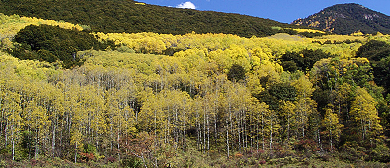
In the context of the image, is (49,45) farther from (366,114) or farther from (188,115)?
(366,114)

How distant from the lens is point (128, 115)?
4775cm

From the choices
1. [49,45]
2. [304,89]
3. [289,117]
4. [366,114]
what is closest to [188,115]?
[289,117]

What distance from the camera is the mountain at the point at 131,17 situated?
406 ft

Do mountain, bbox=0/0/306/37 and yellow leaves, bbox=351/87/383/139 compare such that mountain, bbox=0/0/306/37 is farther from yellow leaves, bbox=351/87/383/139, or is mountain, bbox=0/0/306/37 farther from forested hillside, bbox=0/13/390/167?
yellow leaves, bbox=351/87/383/139

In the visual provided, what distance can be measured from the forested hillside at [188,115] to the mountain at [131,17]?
188ft

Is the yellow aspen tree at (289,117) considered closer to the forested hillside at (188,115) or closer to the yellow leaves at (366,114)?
the forested hillside at (188,115)

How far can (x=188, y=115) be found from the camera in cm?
4981

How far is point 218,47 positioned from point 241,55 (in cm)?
1515

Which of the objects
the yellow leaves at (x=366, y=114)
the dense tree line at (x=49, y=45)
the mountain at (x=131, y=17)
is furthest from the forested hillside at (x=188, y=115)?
the mountain at (x=131, y=17)

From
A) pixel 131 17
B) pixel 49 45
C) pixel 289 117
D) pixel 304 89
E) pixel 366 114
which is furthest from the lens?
pixel 131 17

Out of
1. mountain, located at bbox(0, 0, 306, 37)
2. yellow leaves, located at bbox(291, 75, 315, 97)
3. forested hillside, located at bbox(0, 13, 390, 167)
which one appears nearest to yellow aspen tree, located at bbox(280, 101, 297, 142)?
forested hillside, located at bbox(0, 13, 390, 167)

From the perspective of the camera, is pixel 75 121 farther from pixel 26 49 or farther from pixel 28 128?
pixel 26 49

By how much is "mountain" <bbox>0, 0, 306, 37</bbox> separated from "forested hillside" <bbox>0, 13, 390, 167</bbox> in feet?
188

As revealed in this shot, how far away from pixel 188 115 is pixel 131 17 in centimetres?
10632
